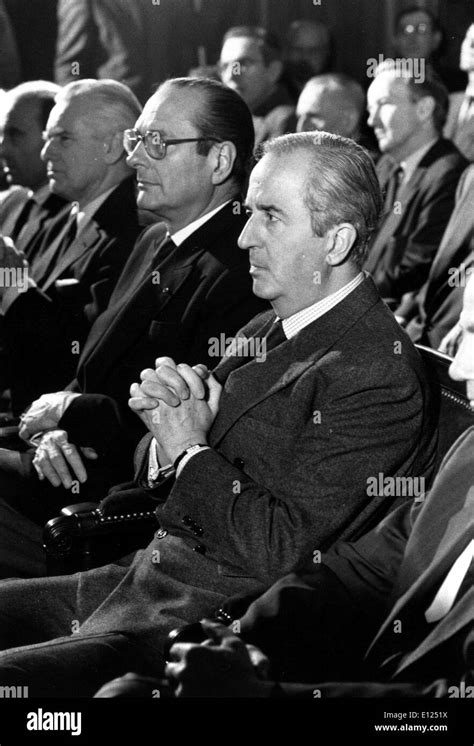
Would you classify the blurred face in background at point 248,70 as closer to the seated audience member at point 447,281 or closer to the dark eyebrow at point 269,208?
the seated audience member at point 447,281

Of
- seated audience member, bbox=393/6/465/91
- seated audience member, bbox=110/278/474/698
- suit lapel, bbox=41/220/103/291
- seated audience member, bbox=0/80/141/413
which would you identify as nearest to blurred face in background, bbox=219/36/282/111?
seated audience member, bbox=393/6/465/91

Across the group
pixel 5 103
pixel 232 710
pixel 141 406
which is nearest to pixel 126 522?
pixel 141 406

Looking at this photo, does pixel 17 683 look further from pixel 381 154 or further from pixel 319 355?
pixel 381 154

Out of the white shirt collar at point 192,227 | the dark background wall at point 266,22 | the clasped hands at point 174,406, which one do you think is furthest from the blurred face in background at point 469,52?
the clasped hands at point 174,406

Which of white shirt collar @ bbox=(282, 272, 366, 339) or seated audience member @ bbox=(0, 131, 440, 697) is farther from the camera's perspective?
white shirt collar @ bbox=(282, 272, 366, 339)

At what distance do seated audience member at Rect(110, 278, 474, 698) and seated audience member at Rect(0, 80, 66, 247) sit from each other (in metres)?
2.37

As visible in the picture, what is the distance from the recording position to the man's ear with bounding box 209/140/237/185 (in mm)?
2945

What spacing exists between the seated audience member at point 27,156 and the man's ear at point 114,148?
528 mm

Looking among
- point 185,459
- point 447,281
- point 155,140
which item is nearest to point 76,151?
point 155,140

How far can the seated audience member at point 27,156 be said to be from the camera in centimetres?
425

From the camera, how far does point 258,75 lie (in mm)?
6324

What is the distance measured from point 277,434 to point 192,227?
87cm

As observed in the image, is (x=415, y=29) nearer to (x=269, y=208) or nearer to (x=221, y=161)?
(x=221, y=161)

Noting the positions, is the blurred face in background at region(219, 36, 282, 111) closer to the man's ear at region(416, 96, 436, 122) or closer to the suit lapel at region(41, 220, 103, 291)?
the man's ear at region(416, 96, 436, 122)
